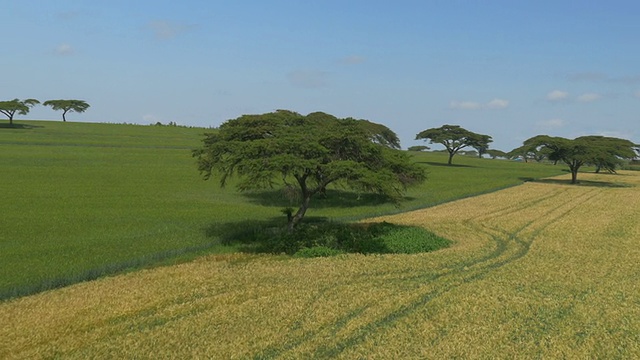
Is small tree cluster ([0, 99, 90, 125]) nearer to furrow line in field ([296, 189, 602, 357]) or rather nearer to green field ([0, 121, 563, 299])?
green field ([0, 121, 563, 299])

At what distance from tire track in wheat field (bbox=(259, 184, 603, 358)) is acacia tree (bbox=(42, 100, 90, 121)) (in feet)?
416

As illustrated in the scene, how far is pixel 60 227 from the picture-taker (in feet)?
97.0

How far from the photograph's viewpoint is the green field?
23172mm

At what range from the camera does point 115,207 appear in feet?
122

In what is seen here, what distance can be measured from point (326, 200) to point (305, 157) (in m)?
18.7

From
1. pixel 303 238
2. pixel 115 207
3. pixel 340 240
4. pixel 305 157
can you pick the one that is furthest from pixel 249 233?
pixel 115 207

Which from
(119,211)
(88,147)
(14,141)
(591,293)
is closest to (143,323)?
(591,293)

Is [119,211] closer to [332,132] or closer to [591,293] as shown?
[332,132]

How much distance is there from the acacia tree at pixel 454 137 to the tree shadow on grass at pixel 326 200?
50782mm

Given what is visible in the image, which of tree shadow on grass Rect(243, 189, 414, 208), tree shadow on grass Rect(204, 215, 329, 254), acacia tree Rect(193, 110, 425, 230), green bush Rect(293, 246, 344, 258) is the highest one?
acacia tree Rect(193, 110, 425, 230)

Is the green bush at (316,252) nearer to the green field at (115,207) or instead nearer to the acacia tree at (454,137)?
the green field at (115,207)

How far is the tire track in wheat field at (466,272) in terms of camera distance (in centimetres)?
1406

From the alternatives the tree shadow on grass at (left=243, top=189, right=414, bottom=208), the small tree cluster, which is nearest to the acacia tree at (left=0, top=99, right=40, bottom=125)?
the small tree cluster

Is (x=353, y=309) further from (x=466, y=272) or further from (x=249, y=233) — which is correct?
(x=249, y=233)
